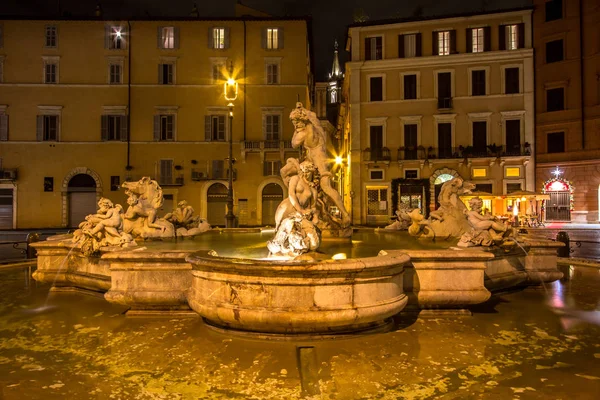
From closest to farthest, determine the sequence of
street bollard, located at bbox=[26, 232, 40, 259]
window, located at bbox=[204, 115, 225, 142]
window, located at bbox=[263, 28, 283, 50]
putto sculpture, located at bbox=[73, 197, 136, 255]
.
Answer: putto sculpture, located at bbox=[73, 197, 136, 255], street bollard, located at bbox=[26, 232, 40, 259], window, located at bbox=[204, 115, 225, 142], window, located at bbox=[263, 28, 283, 50]

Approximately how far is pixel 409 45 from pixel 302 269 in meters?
31.0

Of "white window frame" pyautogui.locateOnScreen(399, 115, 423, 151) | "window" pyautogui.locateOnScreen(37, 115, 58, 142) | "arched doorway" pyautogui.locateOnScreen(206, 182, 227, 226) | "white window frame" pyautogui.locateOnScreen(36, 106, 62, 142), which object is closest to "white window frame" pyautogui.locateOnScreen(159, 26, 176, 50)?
"white window frame" pyautogui.locateOnScreen(36, 106, 62, 142)

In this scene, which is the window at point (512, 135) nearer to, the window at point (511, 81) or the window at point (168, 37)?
the window at point (511, 81)

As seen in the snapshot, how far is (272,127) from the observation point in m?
34.2

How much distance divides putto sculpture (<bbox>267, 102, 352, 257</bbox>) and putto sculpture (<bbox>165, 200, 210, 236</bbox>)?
10.5 ft

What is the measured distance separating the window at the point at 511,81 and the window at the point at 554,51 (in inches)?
84.3

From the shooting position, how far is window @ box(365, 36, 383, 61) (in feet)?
108

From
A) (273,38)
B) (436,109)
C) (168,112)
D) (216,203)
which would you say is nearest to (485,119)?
(436,109)

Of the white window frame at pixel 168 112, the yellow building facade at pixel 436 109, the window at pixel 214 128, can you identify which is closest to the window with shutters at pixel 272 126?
the window at pixel 214 128

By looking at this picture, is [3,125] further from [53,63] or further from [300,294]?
[300,294]

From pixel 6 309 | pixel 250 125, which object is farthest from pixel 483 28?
pixel 6 309

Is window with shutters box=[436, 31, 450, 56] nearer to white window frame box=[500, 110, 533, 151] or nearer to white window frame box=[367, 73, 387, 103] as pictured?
white window frame box=[367, 73, 387, 103]

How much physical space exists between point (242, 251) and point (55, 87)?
3365 cm

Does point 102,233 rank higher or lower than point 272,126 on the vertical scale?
lower
